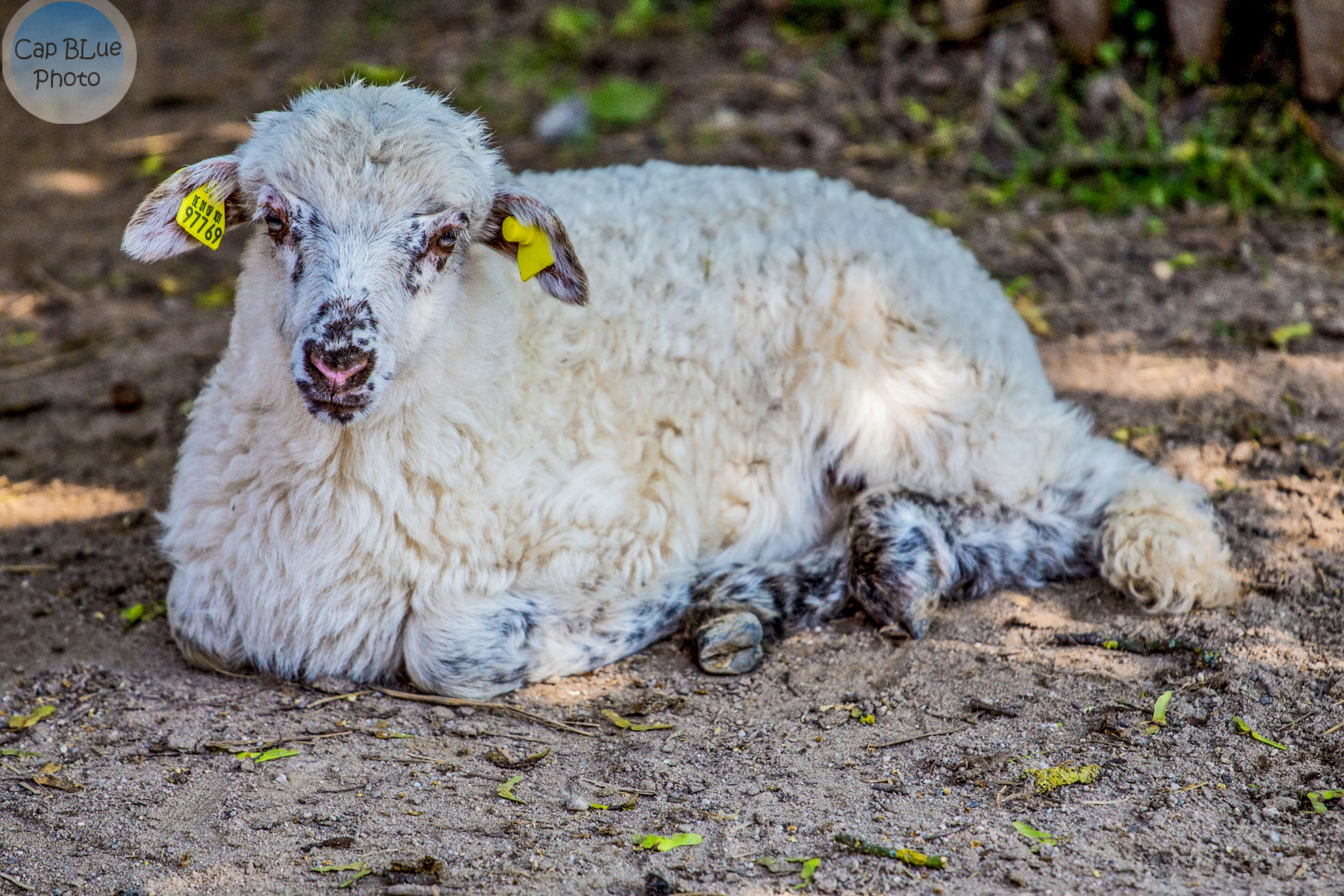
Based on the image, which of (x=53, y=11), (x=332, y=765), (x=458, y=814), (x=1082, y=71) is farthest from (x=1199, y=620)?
(x=53, y=11)

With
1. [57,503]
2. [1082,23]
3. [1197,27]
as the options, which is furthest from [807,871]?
[1082,23]

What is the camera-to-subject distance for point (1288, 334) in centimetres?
502

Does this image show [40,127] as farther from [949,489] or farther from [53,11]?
[949,489]

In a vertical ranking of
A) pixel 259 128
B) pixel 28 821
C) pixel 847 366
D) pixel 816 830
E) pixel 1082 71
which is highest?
pixel 1082 71

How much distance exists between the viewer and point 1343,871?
2.55 metres

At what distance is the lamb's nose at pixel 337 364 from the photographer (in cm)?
294

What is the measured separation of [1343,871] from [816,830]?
1183 millimetres

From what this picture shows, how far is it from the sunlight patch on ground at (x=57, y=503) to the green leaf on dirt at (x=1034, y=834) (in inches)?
145

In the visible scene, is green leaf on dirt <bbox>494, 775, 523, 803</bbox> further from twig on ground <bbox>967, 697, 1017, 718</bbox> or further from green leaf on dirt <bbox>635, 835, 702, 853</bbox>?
twig on ground <bbox>967, 697, 1017, 718</bbox>

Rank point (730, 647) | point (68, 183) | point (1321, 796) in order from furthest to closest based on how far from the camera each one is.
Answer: point (68, 183), point (730, 647), point (1321, 796)

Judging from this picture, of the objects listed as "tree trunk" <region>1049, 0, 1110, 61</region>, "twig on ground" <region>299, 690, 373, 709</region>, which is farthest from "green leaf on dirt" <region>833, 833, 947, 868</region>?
"tree trunk" <region>1049, 0, 1110, 61</region>

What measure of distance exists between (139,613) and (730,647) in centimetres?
209

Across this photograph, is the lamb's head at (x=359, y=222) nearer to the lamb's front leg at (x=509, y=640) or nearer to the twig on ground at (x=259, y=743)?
the lamb's front leg at (x=509, y=640)

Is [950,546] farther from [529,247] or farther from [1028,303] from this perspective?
[1028,303]
